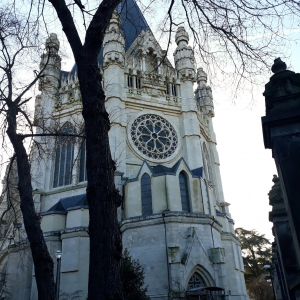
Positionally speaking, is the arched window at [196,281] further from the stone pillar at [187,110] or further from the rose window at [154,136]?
the rose window at [154,136]

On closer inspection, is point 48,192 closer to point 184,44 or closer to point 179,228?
point 179,228

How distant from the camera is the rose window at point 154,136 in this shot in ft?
76.8

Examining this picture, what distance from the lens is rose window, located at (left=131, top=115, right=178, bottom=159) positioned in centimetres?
2342

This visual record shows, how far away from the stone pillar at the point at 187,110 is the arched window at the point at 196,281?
28.9 feet

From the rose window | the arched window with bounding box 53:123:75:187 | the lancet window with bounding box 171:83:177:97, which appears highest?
the lancet window with bounding box 171:83:177:97

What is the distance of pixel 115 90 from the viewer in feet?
77.5

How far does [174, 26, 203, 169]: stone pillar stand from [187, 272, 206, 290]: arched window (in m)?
8.82

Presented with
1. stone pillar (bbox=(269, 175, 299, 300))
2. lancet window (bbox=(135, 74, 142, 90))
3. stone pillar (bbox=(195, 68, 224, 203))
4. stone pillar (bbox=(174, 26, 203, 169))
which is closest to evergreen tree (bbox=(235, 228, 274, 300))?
stone pillar (bbox=(195, 68, 224, 203))

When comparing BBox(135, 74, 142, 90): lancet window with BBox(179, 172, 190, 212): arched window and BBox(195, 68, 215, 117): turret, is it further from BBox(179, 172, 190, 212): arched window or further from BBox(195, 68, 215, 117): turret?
BBox(179, 172, 190, 212): arched window

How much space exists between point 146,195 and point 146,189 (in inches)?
14.4

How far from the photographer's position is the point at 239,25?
6375 mm

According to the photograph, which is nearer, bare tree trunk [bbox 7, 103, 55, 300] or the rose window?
bare tree trunk [bbox 7, 103, 55, 300]

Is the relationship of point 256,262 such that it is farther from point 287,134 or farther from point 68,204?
point 287,134

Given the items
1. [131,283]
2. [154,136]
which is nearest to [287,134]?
[131,283]
